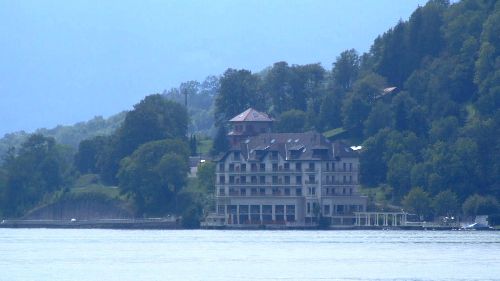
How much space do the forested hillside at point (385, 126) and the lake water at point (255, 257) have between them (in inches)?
909

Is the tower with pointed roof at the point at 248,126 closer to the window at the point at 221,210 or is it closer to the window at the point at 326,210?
the window at the point at 221,210

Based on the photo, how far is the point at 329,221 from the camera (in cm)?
15888

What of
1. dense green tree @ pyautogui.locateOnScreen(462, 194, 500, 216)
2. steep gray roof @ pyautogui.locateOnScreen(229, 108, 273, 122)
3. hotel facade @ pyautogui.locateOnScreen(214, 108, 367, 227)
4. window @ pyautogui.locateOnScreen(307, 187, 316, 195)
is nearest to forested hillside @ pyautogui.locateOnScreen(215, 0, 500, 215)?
dense green tree @ pyautogui.locateOnScreen(462, 194, 500, 216)

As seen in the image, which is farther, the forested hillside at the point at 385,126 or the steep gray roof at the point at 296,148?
the steep gray roof at the point at 296,148

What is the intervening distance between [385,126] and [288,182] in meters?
16.7

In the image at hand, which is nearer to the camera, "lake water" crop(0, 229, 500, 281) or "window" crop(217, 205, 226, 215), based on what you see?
"lake water" crop(0, 229, 500, 281)

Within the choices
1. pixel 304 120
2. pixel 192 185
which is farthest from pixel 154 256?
pixel 304 120

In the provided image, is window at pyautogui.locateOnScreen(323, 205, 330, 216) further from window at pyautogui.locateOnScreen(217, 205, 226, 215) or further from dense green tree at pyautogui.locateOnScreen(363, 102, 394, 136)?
dense green tree at pyautogui.locateOnScreen(363, 102, 394, 136)

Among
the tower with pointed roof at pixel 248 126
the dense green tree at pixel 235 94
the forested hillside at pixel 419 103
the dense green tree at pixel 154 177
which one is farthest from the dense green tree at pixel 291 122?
the dense green tree at pixel 154 177

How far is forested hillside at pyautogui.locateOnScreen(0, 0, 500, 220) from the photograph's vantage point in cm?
15750

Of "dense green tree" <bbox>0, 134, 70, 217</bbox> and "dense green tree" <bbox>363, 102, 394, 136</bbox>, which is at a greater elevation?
"dense green tree" <bbox>363, 102, 394, 136</bbox>

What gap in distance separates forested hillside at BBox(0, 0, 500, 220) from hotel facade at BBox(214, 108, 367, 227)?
11.1 feet

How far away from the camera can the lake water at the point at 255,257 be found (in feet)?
269

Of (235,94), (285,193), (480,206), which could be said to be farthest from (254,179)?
(235,94)
